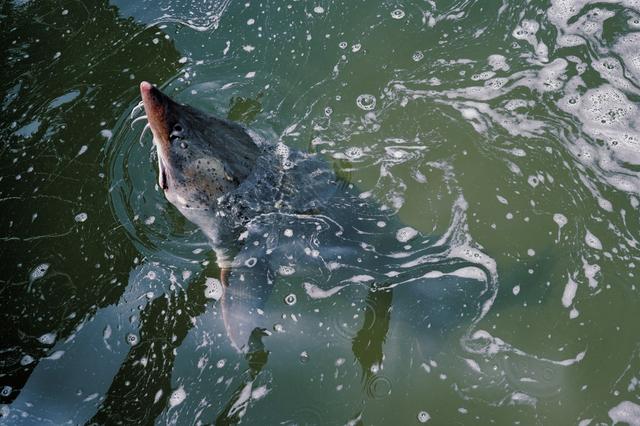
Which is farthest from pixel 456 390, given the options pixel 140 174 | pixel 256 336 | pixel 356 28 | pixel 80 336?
pixel 356 28

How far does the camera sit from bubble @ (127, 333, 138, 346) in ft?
11.4

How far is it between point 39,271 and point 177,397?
126 cm

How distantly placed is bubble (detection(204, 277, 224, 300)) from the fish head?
0.49m

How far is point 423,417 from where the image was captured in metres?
3.25

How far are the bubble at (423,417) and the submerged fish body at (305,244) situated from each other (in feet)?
1.19

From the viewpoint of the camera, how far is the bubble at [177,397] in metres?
3.27

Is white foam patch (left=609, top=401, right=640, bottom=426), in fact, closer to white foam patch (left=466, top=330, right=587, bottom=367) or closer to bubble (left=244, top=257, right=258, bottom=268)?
white foam patch (left=466, top=330, right=587, bottom=367)

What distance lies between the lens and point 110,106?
4531 mm

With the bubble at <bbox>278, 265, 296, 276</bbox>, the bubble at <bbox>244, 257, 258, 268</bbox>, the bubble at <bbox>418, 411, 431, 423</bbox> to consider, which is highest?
the bubble at <bbox>244, 257, 258, 268</bbox>

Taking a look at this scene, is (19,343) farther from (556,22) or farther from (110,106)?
(556,22)

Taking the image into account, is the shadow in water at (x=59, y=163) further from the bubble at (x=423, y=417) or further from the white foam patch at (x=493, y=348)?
the white foam patch at (x=493, y=348)

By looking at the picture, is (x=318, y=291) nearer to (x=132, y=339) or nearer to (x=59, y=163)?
(x=132, y=339)

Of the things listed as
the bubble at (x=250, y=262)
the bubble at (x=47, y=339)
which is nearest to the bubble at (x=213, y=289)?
the bubble at (x=250, y=262)

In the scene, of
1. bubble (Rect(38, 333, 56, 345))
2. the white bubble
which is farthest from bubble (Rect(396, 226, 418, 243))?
bubble (Rect(38, 333, 56, 345))
